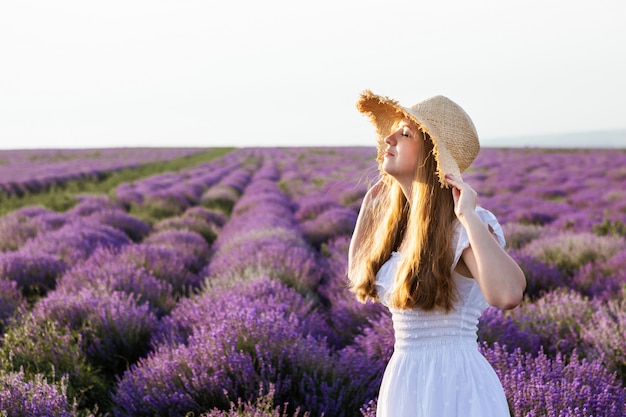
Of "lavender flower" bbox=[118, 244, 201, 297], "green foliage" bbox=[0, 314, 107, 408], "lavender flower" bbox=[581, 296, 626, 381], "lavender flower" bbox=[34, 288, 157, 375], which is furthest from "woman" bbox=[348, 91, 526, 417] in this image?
"lavender flower" bbox=[118, 244, 201, 297]

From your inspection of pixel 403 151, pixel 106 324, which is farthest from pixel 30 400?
pixel 403 151

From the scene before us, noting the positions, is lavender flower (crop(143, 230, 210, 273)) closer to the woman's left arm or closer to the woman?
the woman

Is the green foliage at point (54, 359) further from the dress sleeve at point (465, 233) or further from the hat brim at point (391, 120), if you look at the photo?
the dress sleeve at point (465, 233)

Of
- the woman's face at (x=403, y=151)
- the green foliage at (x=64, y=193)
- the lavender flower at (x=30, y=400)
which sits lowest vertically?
the green foliage at (x=64, y=193)

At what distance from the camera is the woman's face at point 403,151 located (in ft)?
6.00

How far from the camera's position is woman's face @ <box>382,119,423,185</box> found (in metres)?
1.83

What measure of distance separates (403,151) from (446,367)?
0.66m

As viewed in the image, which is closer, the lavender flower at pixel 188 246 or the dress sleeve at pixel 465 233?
the dress sleeve at pixel 465 233

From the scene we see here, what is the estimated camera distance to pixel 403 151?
183 cm

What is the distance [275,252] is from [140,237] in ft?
12.6

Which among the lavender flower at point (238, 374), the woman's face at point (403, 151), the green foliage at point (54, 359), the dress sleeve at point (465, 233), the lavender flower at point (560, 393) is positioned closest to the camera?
the dress sleeve at point (465, 233)

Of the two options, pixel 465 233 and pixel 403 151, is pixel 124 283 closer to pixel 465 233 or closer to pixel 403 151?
pixel 403 151

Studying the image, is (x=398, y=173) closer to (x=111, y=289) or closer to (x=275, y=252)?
(x=111, y=289)

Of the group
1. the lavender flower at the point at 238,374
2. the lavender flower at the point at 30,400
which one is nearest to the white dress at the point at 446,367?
the lavender flower at the point at 238,374
